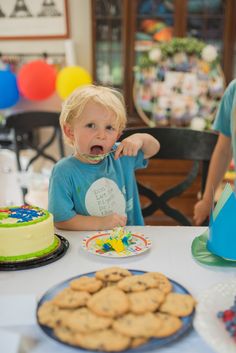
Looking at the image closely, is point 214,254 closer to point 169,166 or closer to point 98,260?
point 98,260

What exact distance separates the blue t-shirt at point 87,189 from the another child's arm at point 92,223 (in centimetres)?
2

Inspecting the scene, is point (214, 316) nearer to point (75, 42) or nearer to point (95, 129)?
point (95, 129)

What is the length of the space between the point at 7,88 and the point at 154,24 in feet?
4.12

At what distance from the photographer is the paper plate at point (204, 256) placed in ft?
3.16

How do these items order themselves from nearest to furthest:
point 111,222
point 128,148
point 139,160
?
1. point 111,222
2. point 128,148
3. point 139,160

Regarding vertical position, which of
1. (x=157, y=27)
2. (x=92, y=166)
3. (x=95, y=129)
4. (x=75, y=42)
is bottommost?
(x=92, y=166)

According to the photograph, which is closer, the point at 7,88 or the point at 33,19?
the point at 7,88

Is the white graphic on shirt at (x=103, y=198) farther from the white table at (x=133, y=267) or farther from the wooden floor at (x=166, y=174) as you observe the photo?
the wooden floor at (x=166, y=174)

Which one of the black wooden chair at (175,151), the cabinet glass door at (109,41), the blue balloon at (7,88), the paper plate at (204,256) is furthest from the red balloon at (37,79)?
the paper plate at (204,256)

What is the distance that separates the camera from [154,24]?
3422mm

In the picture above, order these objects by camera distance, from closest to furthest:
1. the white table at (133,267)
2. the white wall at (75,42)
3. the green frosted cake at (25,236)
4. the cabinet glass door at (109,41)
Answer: the white table at (133,267), the green frosted cake at (25,236), the cabinet glass door at (109,41), the white wall at (75,42)

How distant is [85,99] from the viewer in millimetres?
1253

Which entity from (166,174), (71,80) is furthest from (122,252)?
(71,80)

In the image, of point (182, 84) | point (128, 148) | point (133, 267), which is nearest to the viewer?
point (133, 267)
